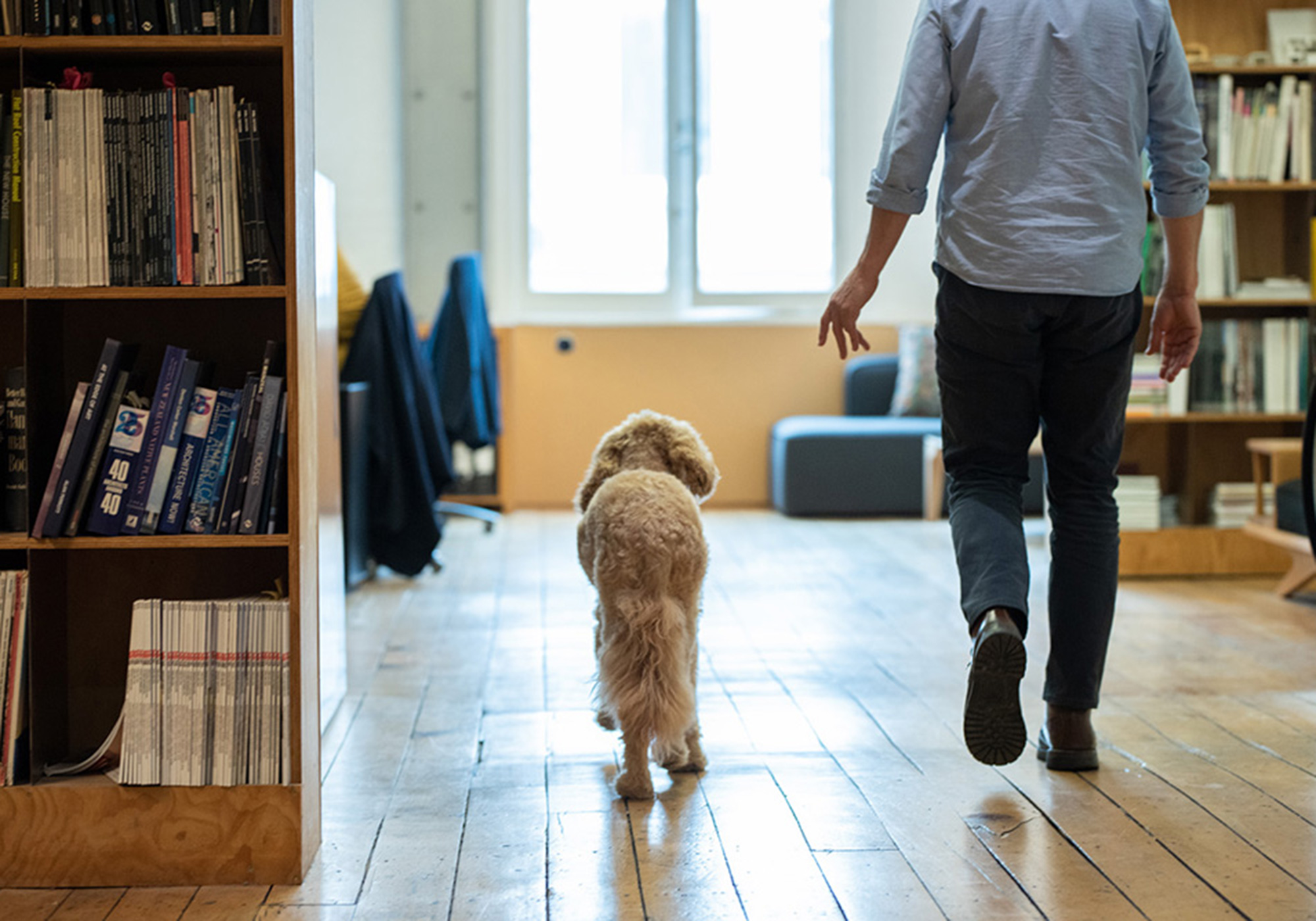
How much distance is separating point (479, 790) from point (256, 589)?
0.46m

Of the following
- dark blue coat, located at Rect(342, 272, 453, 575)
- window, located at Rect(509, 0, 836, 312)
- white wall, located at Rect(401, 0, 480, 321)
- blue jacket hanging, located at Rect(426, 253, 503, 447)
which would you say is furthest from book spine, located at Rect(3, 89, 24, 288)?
window, located at Rect(509, 0, 836, 312)

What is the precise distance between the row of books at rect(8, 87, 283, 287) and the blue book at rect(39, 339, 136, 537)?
0.36 feet

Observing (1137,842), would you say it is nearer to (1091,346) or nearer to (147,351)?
(1091,346)

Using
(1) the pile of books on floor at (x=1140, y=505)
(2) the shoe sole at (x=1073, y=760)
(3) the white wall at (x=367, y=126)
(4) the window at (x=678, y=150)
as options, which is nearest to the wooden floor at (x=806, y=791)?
Answer: (2) the shoe sole at (x=1073, y=760)

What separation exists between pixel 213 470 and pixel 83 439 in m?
0.16

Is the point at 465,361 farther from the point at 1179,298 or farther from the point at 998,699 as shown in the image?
the point at 998,699

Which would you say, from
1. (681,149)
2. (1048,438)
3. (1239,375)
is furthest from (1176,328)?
(681,149)

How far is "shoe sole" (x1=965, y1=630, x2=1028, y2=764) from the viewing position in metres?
1.78

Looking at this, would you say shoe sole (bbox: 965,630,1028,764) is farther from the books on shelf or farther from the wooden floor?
the books on shelf

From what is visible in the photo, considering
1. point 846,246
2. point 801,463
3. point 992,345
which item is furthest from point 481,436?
point 992,345

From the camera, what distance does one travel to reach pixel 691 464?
2.17m

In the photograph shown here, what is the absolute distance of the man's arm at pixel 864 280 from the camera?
1972 millimetres

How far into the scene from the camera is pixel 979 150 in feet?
6.47

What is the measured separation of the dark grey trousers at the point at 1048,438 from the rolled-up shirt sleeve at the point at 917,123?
5.9 inches
